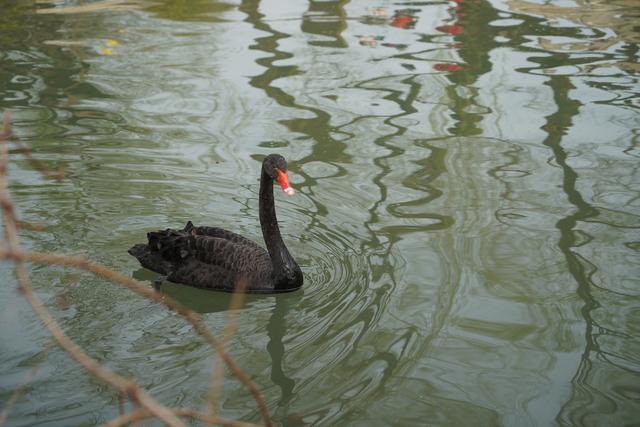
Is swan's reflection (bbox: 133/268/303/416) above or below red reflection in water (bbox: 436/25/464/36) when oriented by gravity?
below

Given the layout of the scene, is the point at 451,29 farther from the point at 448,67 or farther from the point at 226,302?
the point at 226,302

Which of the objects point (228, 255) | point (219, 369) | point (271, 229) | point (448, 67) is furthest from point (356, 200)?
point (219, 369)

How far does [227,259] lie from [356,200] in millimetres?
1127

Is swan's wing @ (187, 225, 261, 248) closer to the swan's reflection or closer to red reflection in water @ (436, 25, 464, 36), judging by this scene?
the swan's reflection

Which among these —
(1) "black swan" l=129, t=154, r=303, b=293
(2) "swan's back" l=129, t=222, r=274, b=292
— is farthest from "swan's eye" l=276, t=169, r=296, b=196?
(2) "swan's back" l=129, t=222, r=274, b=292

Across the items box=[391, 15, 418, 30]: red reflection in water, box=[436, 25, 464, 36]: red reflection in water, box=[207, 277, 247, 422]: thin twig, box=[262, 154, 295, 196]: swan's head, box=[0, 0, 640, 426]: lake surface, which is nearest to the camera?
box=[207, 277, 247, 422]: thin twig

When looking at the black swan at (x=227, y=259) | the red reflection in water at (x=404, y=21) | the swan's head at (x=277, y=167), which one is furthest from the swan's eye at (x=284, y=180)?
the red reflection in water at (x=404, y=21)

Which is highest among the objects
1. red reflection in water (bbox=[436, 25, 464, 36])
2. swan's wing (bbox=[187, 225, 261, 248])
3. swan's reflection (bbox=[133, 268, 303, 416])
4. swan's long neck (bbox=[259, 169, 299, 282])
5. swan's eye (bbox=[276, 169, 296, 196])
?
swan's eye (bbox=[276, 169, 296, 196])

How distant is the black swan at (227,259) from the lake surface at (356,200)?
0.10 m

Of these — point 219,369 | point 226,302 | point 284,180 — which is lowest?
point 226,302

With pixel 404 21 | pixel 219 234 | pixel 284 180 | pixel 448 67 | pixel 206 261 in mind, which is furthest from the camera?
pixel 404 21

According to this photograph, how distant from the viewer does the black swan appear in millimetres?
4031

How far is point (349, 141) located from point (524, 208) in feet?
4.78

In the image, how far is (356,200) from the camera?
4980mm
